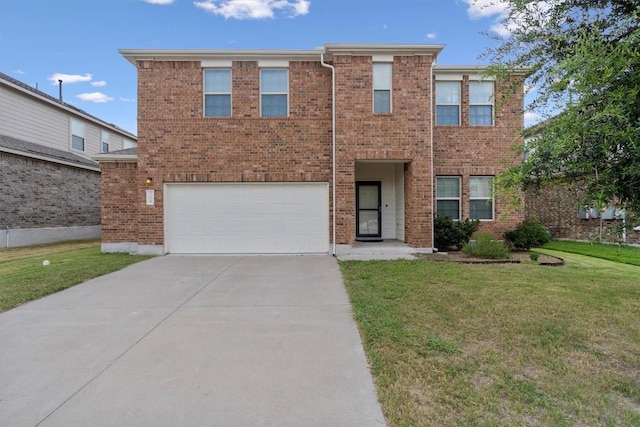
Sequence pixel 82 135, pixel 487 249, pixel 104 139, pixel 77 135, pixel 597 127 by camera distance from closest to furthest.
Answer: pixel 597 127, pixel 487 249, pixel 77 135, pixel 82 135, pixel 104 139

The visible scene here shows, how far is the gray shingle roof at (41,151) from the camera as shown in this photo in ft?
44.8

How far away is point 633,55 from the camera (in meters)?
2.39

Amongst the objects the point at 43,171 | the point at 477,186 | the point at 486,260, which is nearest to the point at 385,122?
the point at 477,186

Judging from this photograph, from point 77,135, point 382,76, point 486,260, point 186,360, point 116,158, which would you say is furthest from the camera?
point 77,135

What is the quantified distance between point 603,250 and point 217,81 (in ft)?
44.5

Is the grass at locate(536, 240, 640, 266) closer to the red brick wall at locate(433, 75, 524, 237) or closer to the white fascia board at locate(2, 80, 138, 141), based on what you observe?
the red brick wall at locate(433, 75, 524, 237)

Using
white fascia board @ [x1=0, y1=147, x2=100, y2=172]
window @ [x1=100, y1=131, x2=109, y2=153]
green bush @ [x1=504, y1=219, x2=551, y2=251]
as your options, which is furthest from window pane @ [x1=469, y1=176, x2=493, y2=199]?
window @ [x1=100, y1=131, x2=109, y2=153]

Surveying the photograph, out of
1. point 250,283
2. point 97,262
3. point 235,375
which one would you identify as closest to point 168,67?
point 97,262

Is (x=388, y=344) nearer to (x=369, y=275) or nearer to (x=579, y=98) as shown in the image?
(x=579, y=98)

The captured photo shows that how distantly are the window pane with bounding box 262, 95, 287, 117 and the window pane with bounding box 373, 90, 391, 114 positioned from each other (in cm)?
277

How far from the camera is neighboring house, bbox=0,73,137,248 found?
13562mm

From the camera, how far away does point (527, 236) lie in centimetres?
1088

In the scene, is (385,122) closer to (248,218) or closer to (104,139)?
(248,218)

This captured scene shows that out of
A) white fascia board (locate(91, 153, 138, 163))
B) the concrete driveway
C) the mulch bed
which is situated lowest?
the concrete driveway
